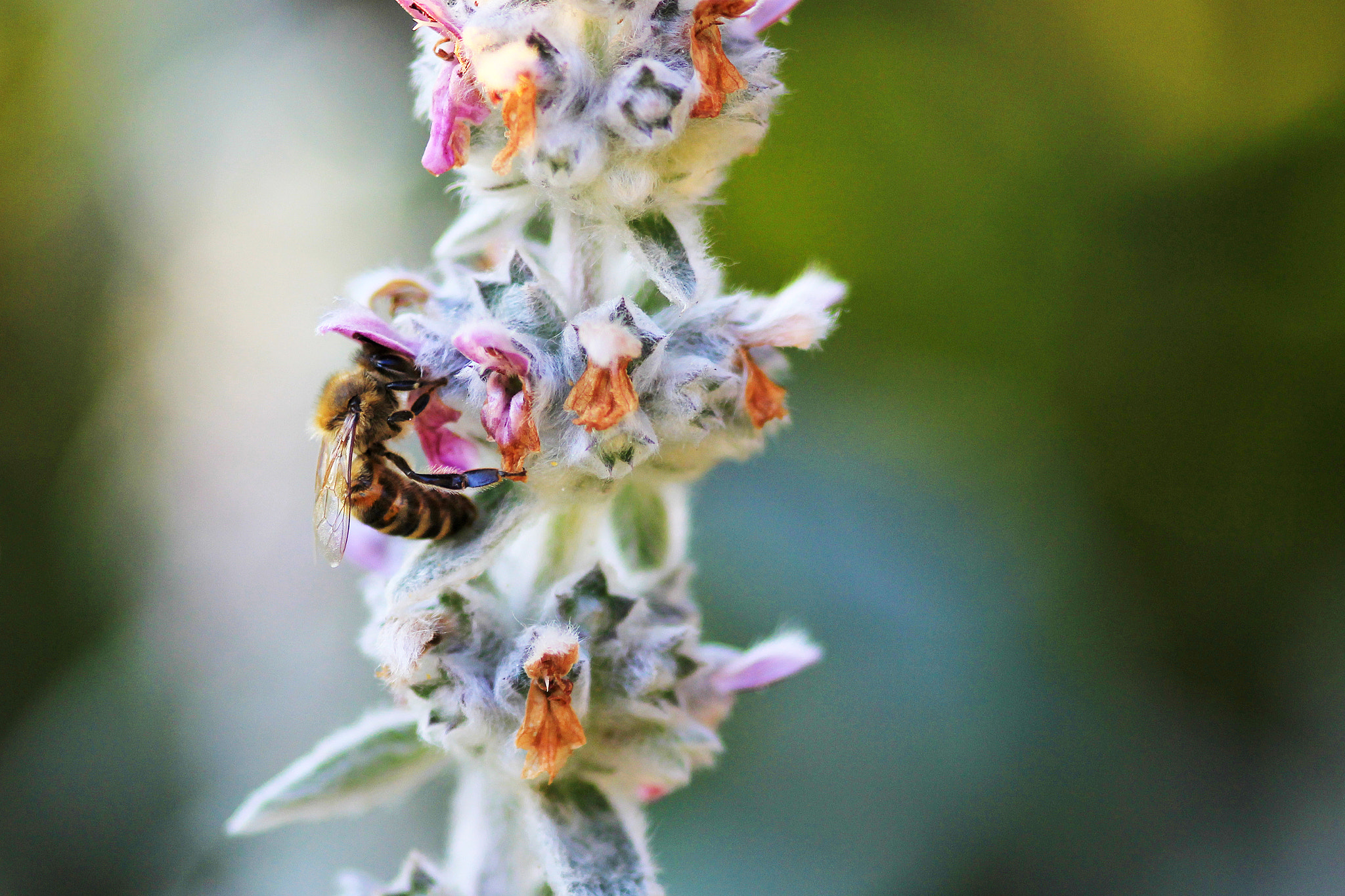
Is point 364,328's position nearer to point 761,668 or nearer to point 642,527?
point 642,527

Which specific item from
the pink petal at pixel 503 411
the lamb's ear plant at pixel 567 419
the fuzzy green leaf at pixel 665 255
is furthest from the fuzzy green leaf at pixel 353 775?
the fuzzy green leaf at pixel 665 255

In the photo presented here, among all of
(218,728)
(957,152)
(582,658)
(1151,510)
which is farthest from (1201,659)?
(218,728)

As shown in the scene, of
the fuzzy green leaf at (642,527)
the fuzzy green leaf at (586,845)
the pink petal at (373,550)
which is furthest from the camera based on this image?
the pink petal at (373,550)

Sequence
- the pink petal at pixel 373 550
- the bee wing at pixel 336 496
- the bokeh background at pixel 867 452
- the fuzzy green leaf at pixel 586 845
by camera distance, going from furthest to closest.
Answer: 1. the bokeh background at pixel 867 452
2. the pink petal at pixel 373 550
3. the bee wing at pixel 336 496
4. the fuzzy green leaf at pixel 586 845

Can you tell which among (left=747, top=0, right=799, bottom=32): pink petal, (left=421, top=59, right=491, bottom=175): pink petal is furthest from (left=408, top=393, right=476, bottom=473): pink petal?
(left=747, top=0, right=799, bottom=32): pink petal

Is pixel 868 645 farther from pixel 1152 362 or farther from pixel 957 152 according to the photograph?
pixel 957 152

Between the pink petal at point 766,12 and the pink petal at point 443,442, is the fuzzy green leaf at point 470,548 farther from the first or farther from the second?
the pink petal at point 766,12
